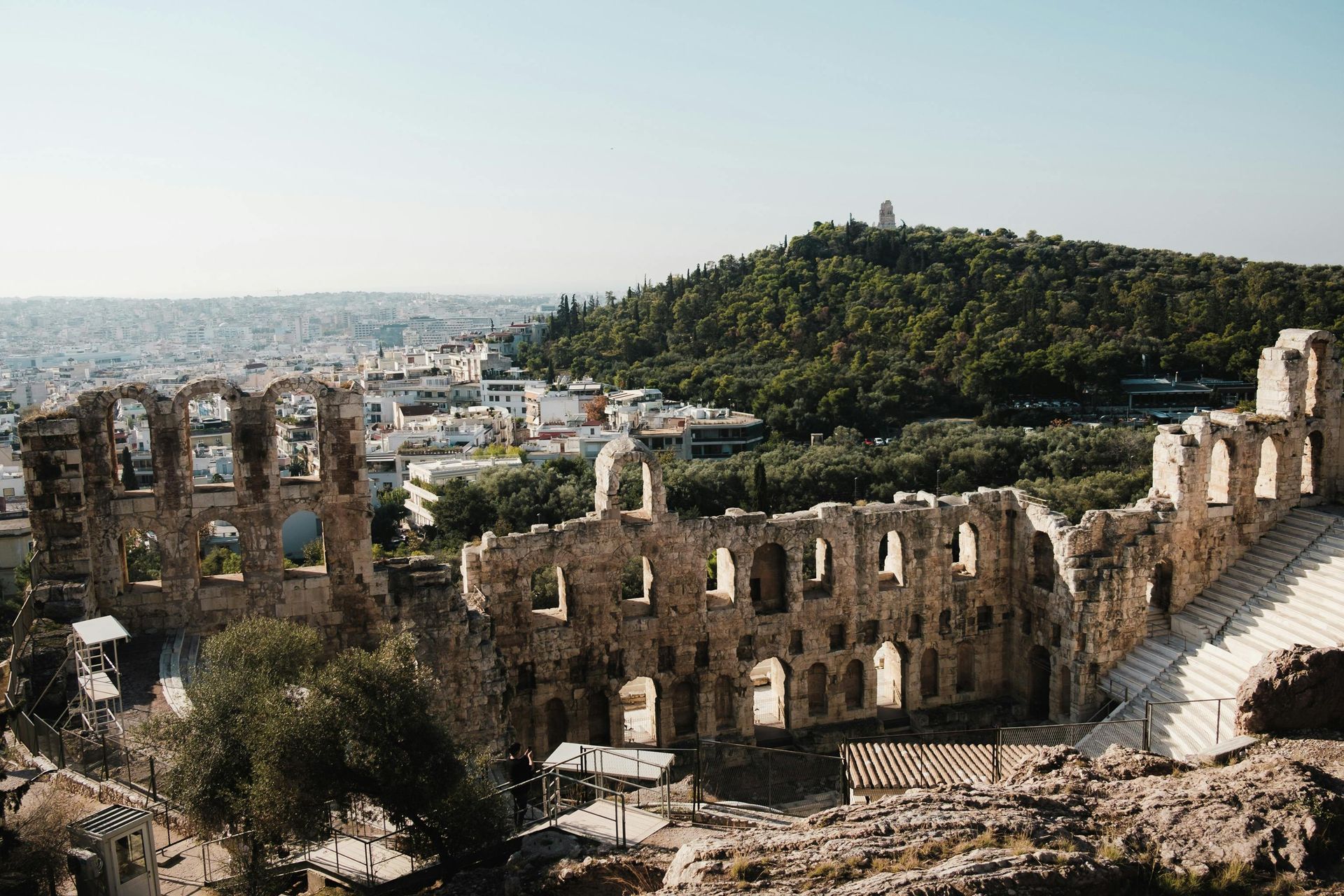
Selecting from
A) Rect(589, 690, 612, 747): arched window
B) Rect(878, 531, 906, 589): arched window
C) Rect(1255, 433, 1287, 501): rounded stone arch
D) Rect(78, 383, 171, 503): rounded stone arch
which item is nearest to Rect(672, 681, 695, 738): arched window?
Rect(589, 690, 612, 747): arched window

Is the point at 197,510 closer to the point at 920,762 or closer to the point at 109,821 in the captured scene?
the point at 109,821

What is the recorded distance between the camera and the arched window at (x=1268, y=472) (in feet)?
85.4

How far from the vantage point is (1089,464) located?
5859cm

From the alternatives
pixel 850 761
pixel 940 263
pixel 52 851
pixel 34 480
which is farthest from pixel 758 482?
pixel 940 263

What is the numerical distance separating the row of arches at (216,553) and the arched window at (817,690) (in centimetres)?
1185

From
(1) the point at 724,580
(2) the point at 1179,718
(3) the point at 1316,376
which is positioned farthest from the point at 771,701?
(3) the point at 1316,376

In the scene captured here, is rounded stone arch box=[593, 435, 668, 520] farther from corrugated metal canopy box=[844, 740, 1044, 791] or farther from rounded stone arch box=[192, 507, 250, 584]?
rounded stone arch box=[192, 507, 250, 584]

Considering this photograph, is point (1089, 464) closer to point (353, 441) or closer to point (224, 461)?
point (353, 441)

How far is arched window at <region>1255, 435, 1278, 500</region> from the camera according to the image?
2602 centimetres

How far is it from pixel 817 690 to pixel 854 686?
1031 mm

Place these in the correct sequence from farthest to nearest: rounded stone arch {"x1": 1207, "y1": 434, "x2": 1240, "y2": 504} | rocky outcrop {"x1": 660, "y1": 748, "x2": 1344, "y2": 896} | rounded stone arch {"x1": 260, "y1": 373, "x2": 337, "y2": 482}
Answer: rounded stone arch {"x1": 1207, "y1": 434, "x2": 1240, "y2": 504} < rounded stone arch {"x1": 260, "y1": 373, "x2": 337, "y2": 482} < rocky outcrop {"x1": 660, "y1": 748, "x2": 1344, "y2": 896}

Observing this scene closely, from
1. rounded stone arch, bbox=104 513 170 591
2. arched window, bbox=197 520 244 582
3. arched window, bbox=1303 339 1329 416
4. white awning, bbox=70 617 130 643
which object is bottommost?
arched window, bbox=197 520 244 582

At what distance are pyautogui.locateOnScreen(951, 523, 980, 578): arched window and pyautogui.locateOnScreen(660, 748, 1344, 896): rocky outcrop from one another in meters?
13.4

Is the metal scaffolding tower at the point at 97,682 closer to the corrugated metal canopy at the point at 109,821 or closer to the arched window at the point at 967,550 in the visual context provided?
the corrugated metal canopy at the point at 109,821
